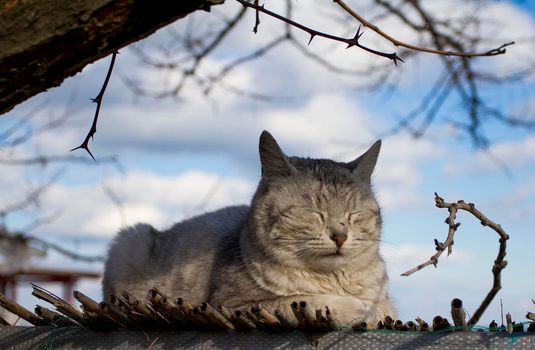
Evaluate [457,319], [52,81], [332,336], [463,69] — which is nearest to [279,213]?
[332,336]

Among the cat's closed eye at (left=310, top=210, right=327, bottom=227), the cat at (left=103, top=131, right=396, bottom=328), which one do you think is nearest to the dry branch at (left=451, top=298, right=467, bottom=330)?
the cat at (left=103, top=131, right=396, bottom=328)

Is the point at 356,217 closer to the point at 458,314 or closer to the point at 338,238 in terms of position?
the point at 338,238

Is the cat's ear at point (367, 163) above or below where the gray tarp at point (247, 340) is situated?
above

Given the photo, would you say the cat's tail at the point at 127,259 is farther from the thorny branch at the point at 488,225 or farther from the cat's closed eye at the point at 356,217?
the thorny branch at the point at 488,225

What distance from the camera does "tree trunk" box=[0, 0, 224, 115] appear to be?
1.73 m

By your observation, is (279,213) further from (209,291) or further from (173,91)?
(173,91)

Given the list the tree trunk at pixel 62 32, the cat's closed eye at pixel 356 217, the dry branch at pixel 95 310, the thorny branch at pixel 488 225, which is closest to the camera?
the tree trunk at pixel 62 32

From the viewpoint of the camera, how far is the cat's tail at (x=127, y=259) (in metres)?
3.31

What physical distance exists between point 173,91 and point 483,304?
10.8 feet

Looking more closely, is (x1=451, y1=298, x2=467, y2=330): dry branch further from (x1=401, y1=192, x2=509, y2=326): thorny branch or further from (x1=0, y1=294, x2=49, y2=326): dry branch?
(x1=0, y1=294, x2=49, y2=326): dry branch

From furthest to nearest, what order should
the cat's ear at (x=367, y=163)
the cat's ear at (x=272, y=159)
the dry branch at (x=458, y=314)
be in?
1. the cat's ear at (x=367, y=163)
2. the cat's ear at (x=272, y=159)
3. the dry branch at (x=458, y=314)

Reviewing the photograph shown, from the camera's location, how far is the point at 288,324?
7.48 feet

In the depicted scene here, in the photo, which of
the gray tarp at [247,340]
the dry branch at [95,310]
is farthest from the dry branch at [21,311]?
the dry branch at [95,310]

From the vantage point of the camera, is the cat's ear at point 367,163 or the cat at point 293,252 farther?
the cat's ear at point 367,163
